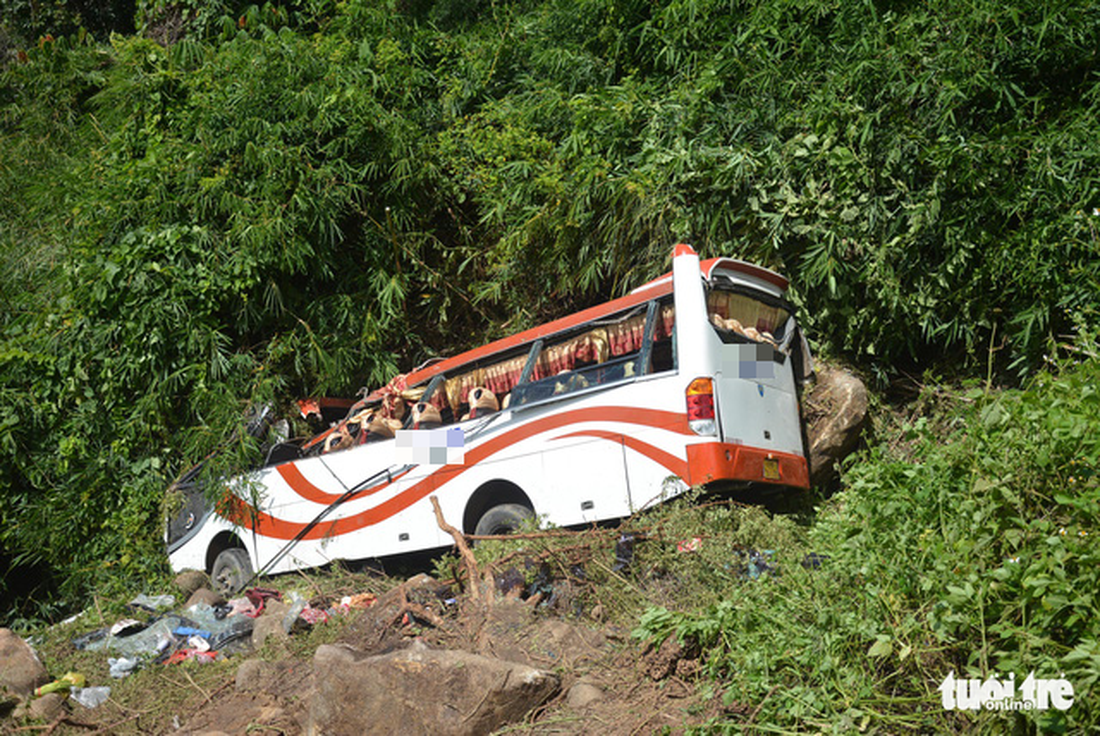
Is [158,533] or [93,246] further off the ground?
[93,246]

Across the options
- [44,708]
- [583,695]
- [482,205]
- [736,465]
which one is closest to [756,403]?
[736,465]

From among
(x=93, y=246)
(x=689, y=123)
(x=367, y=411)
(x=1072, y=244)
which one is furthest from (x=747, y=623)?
(x=93, y=246)

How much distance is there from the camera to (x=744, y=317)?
7.04m

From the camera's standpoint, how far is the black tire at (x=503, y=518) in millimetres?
6809

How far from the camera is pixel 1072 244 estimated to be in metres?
6.17

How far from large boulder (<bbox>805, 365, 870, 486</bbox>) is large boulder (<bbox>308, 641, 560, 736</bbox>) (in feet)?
13.7

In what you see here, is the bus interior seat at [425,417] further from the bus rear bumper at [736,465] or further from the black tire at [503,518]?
the bus rear bumper at [736,465]

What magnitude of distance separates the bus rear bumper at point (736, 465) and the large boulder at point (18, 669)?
4.95 meters

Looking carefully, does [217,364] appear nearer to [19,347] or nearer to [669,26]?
[19,347]

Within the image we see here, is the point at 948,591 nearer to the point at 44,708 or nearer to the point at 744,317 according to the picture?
the point at 744,317

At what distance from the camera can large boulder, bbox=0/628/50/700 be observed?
241 inches

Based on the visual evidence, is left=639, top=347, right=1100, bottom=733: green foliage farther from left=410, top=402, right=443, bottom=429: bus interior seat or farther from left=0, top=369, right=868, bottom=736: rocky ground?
left=410, top=402, right=443, bottom=429: bus interior seat

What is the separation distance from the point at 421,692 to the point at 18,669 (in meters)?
3.74

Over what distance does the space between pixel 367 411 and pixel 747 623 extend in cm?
538
